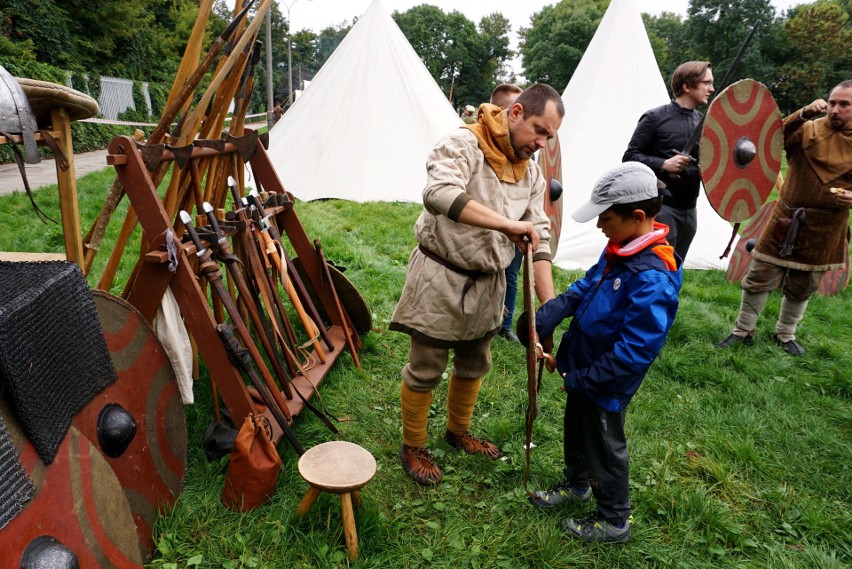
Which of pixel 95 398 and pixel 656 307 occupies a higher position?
pixel 656 307

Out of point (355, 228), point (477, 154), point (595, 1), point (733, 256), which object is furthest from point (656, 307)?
point (595, 1)

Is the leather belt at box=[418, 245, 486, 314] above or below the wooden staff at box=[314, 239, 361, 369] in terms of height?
above

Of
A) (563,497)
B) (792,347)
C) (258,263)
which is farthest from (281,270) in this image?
(792,347)

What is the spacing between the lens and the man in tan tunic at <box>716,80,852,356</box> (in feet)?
10.7

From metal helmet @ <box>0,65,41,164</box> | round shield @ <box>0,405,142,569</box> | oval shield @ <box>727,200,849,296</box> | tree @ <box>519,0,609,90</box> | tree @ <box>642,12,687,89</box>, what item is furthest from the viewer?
tree @ <box>519,0,609,90</box>

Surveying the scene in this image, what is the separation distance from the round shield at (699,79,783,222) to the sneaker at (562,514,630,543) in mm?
2053

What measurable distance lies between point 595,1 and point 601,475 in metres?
54.9

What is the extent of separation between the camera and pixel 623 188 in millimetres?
1746

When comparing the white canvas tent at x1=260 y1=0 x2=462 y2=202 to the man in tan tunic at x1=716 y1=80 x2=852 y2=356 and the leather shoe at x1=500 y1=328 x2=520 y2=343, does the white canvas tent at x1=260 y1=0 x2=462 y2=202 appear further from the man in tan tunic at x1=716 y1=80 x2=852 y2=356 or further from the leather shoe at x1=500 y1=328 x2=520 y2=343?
the man in tan tunic at x1=716 y1=80 x2=852 y2=356

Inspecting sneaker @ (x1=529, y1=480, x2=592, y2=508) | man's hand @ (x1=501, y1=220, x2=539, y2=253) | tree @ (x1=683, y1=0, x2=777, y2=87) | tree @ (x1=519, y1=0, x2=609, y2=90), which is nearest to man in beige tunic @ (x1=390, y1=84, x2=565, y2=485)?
man's hand @ (x1=501, y1=220, x2=539, y2=253)

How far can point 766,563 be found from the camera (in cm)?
199

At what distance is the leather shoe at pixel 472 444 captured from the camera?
2.54 metres

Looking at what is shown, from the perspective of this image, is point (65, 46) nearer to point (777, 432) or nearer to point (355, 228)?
point (355, 228)

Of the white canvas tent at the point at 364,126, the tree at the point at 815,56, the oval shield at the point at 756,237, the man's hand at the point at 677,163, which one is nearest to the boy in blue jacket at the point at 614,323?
the man's hand at the point at 677,163
